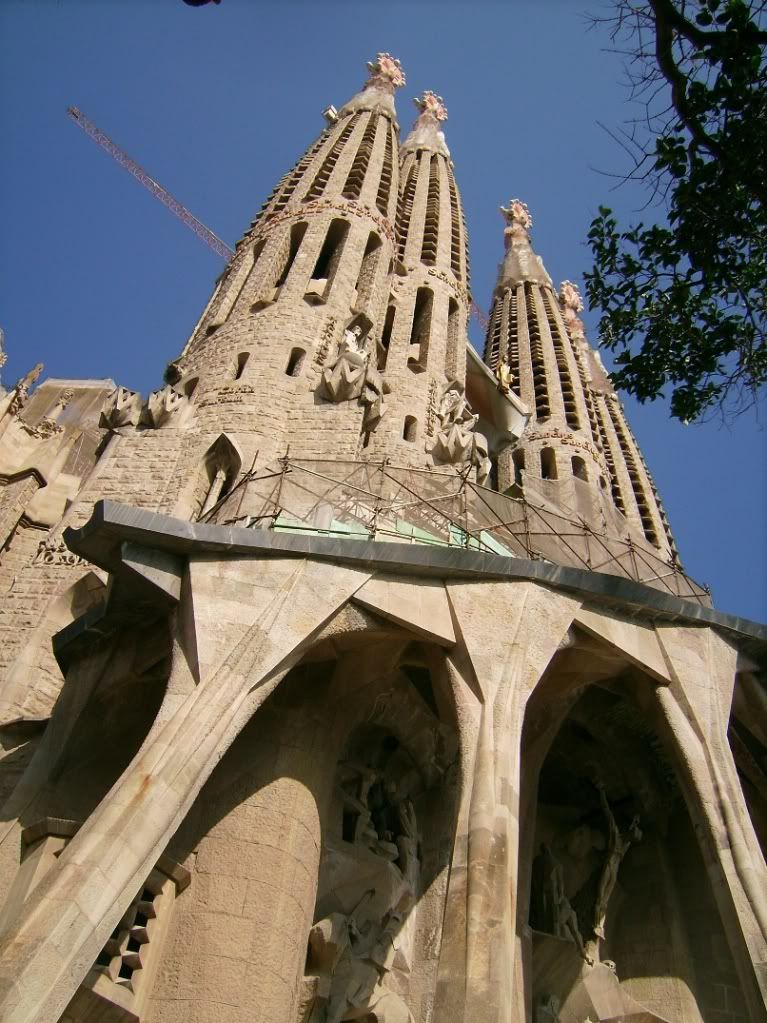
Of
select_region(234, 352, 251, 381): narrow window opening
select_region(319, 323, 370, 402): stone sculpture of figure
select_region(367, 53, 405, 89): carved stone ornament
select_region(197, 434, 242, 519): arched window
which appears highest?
select_region(367, 53, 405, 89): carved stone ornament

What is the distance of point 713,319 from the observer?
24.9ft

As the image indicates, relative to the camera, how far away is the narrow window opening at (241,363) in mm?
14641

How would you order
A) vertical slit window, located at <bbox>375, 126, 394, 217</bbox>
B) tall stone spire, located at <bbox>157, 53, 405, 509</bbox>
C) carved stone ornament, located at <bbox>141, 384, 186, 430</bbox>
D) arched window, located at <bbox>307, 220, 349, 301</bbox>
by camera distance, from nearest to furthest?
tall stone spire, located at <bbox>157, 53, 405, 509</bbox>, carved stone ornament, located at <bbox>141, 384, 186, 430</bbox>, arched window, located at <bbox>307, 220, 349, 301</bbox>, vertical slit window, located at <bbox>375, 126, 394, 217</bbox>

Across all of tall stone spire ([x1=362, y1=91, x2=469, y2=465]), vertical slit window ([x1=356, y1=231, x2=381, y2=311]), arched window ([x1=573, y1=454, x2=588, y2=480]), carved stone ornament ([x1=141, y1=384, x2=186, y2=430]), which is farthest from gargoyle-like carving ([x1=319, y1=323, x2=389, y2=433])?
arched window ([x1=573, y1=454, x2=588, y2=480])

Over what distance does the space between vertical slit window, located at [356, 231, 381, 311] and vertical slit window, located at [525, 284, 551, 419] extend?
13.0m

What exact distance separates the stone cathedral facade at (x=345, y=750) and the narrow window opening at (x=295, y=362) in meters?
0.33

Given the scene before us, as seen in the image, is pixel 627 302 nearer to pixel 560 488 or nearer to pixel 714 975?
pixel 714 975

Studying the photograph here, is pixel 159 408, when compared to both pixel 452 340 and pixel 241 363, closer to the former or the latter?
pixel 241 363

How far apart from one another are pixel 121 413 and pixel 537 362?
22.8 metres

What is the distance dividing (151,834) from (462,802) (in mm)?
2362

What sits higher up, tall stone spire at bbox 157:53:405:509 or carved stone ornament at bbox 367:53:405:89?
carved stone ornament at bbox 367:53:405:89

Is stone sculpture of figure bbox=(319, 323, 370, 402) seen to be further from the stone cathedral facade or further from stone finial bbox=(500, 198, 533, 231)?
stone finial bbox=(500, 198, 533, 231)

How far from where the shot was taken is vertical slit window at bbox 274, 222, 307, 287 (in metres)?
17.9

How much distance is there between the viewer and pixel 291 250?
746 inches
